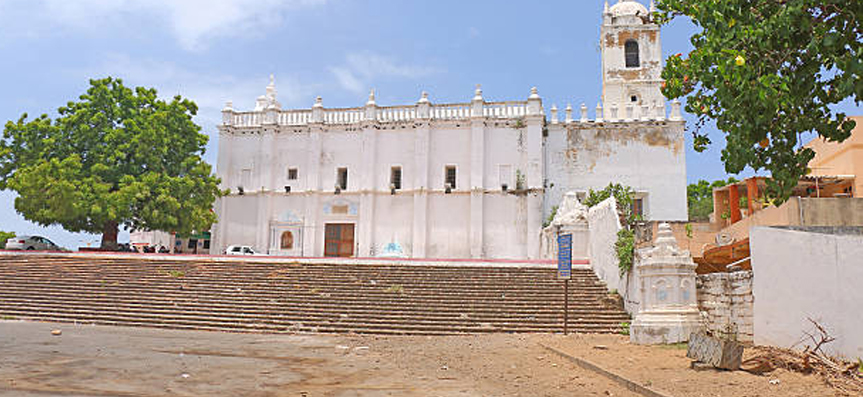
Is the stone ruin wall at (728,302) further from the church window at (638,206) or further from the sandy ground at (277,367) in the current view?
the church window at (638,206)

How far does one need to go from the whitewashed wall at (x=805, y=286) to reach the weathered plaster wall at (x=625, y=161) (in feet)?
68.3

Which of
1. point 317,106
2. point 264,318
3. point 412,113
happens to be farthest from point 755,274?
point 317,106

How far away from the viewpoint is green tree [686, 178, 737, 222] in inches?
1495

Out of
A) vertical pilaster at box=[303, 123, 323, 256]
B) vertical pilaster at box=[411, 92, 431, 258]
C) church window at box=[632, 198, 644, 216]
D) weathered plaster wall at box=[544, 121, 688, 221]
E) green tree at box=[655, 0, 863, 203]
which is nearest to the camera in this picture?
green tree at box=[655, 0, 863, 203]

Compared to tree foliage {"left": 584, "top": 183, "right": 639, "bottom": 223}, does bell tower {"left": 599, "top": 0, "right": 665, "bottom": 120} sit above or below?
above

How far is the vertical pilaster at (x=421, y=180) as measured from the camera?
28734 mm

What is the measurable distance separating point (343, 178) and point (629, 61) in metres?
16.6

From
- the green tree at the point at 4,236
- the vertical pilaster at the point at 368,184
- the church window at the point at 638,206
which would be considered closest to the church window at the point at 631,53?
the church window at the point at 638,206

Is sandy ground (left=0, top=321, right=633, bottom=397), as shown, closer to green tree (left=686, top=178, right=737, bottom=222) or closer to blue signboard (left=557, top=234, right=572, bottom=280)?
blue signboard (left=557, top=234, right=572, bottom=280)

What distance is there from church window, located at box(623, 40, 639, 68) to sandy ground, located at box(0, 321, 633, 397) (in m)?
25.2

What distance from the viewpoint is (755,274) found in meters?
8.07

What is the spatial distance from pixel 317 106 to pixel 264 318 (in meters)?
19.5

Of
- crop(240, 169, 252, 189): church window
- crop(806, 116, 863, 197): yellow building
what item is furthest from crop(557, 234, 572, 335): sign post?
crop(240, 169, 252, 189): church window

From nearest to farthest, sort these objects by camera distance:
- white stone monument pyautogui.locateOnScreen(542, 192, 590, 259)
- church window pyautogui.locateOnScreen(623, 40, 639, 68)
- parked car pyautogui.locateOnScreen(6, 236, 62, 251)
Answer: white stone monument pyautogui.locateOnScreen(542, 192, 590, 259), parked car pyautogui.locateOnScreen(6, 236, 62, 251), church window pyautogui.locateOnScreen(623, 40, 639, 68)
